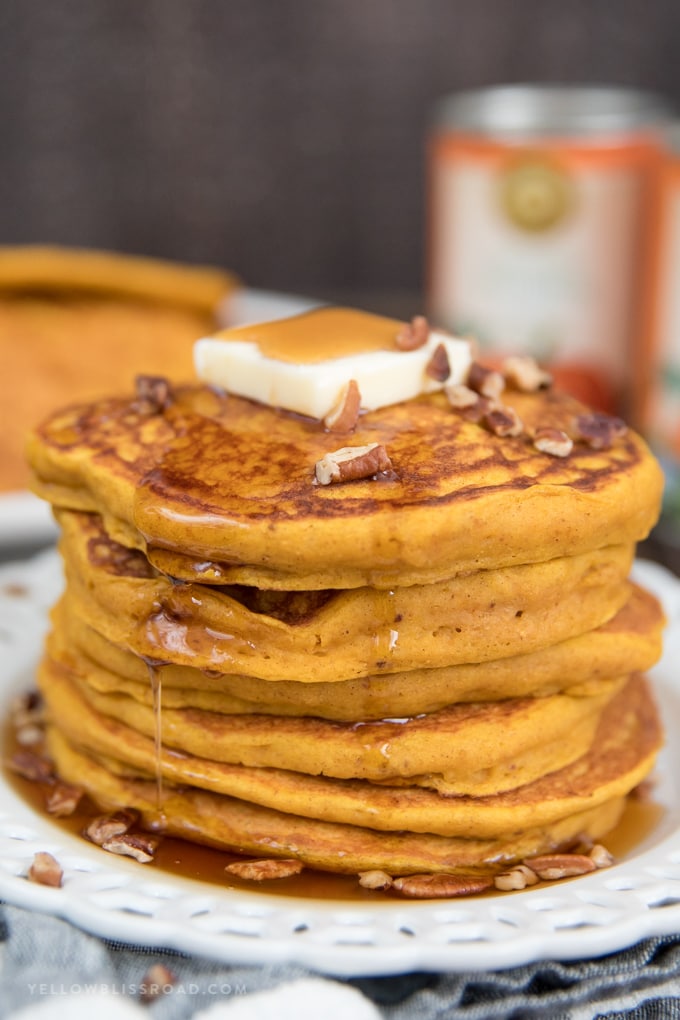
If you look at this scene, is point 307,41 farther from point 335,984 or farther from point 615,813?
point 335,984

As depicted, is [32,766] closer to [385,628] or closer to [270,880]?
[270,880]

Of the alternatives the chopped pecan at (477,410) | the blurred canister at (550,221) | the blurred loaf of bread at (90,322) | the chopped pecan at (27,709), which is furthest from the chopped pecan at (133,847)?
the blurred canister at (550,221)

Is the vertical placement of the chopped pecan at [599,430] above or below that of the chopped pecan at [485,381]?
below

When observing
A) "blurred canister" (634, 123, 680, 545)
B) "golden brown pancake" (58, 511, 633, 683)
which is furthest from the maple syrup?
"blurred canister" (634, 123, 680, 545)

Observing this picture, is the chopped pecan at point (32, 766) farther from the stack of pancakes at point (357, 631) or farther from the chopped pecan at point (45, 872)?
the chopped pecan at point (45, 872)

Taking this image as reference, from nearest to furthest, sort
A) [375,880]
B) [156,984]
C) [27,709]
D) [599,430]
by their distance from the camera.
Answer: [156,984], [375,880], [599,430], [27,709]

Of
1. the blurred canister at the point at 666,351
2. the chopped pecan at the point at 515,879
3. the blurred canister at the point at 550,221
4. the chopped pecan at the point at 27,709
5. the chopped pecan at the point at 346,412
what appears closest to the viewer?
the chopped pecan at the point at 515,879

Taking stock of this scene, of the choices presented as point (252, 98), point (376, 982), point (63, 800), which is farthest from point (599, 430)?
point (252, 98)
